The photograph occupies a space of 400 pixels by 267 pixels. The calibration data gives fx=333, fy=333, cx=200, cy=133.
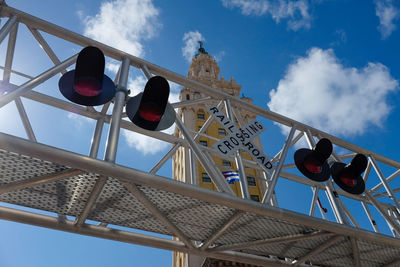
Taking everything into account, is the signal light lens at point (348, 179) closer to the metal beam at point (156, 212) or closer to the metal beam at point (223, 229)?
the metal beam at point (223, 229)

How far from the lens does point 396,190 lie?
1112cm

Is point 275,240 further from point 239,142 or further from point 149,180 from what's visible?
point 149,180

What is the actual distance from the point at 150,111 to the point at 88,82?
3.35 feet

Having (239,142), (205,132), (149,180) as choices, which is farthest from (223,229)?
(205,132)

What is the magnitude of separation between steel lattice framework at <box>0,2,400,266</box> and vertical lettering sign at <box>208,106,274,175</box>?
37 cm

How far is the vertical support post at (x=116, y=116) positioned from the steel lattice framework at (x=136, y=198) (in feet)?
0.05

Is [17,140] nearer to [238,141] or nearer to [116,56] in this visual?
[116,56]

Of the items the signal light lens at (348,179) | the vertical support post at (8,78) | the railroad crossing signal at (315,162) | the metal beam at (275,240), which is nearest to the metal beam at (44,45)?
the vertical support post at (8,78)

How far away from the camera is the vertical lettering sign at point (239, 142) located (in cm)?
669

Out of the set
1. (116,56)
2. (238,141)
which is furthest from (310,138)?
(116,56)

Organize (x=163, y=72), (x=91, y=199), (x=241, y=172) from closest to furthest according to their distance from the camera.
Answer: (x=91, y=199), (x=241, y=172), (x=163, y=72)

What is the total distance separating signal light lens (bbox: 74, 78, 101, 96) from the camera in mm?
4973

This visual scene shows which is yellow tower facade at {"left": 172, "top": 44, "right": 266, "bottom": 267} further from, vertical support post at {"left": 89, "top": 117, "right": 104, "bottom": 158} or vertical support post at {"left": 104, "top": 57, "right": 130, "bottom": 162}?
vertical support post at {"left": 104, "top": 57, "right": 130, "bottom": 162}

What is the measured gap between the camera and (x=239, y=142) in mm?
6941
